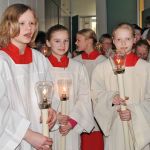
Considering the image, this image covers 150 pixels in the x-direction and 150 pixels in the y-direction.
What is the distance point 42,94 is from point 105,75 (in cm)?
123

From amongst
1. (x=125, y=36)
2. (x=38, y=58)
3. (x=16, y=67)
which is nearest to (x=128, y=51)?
(x=125, y=36)

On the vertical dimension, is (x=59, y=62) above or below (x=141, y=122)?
above

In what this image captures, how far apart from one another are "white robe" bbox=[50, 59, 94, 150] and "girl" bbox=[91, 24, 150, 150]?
3.8 inches

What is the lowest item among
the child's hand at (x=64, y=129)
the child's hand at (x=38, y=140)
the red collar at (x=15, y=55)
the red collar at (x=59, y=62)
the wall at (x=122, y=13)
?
the child's hand at (x=64, y=129)

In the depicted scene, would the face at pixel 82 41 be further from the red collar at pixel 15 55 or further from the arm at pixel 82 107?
the red collar at pixel 15 55

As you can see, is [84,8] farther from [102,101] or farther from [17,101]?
[17,101]

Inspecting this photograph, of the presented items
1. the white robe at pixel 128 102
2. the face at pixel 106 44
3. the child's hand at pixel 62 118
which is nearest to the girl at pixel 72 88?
the white robe at pixel 128 102

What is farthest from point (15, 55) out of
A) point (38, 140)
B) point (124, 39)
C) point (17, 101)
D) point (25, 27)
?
point (124, 39)

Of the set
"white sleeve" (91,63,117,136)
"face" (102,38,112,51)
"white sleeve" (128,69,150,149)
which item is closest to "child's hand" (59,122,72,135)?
"white sleeve" (91,63,117,136)

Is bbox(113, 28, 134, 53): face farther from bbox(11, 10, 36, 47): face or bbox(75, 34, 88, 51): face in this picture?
bbox(75, 34, 88, 51): face

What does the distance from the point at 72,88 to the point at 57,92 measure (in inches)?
6.4

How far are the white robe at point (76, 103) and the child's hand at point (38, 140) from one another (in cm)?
80

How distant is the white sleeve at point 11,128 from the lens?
205cm

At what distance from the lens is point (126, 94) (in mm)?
2986
